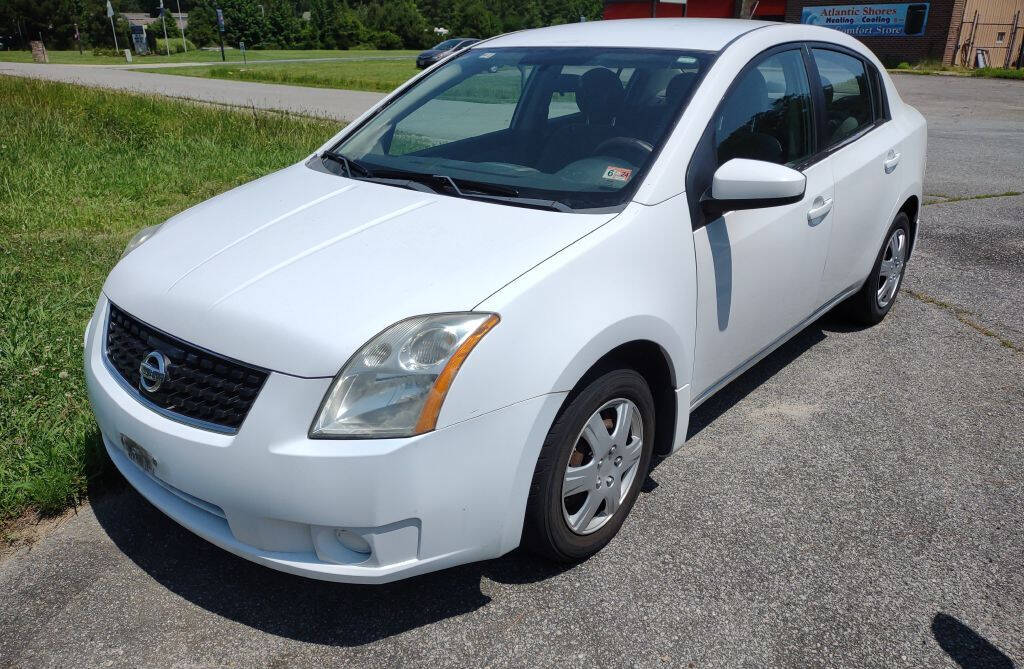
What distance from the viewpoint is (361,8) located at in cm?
8500

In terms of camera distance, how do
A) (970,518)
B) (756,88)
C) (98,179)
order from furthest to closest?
(98,179)
(756,88)
(970,518)

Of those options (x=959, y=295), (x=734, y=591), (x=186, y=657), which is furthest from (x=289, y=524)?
(x=959, y=295)

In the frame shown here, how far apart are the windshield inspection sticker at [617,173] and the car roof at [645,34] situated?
29.5 inches

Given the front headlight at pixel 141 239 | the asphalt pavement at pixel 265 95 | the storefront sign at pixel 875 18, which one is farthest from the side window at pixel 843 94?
the storefront sign at pixel 875 18

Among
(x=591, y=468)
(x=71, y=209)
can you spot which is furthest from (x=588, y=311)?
(x=71, y=209)

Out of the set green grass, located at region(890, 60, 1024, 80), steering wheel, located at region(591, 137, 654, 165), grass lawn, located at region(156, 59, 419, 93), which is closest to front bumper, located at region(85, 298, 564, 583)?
steering wheel, located at region(591, 137, 654, 165)

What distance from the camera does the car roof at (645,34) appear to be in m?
3.37

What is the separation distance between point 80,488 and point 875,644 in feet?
9.47

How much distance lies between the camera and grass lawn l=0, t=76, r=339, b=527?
334cm

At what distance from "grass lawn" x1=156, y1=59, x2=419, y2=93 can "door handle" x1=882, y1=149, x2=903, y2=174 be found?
19072 millimetres

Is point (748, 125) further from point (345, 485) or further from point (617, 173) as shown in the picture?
point (345, 485)

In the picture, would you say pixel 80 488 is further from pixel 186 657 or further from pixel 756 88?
pixel 756 88

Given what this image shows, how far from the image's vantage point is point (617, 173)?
289 centimetres

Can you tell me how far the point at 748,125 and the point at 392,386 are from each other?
192cm
